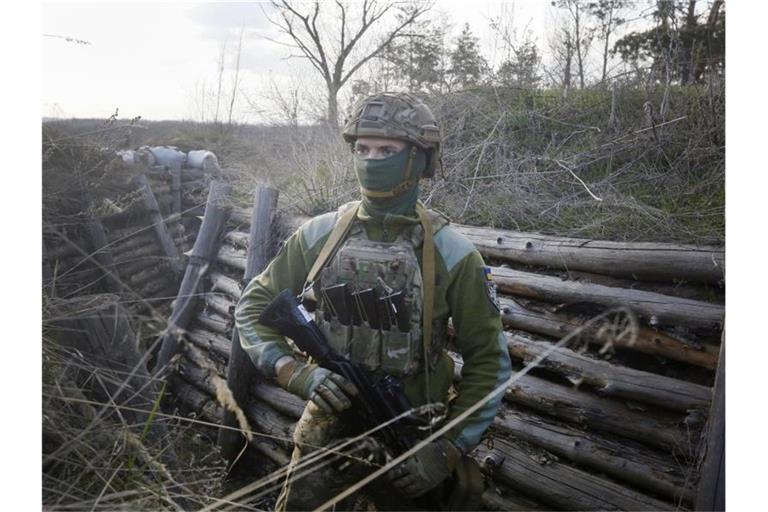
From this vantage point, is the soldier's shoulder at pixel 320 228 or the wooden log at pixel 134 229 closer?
the soldier's shoulder at pixel 320 228

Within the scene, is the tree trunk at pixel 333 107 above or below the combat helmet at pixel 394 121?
above

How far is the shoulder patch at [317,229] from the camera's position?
2.89m

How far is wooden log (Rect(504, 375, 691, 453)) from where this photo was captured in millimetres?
3146

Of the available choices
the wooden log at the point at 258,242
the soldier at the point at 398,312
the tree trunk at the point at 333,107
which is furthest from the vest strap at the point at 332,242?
the wooden log at the point at 258,242

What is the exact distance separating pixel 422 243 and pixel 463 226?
1661 millimetres

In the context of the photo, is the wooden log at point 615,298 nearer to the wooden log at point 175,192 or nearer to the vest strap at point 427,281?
the vest strap at point 427,281

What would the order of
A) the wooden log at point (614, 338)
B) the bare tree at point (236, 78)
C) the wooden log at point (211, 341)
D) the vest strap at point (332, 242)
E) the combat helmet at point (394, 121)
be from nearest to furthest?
the combat helmet at point (394, 121) → the vest strap at point (332, 242) → the wooden log at point (614, 338) → the bare tree at point (236, 78) → the wooden log at point (211, 341)

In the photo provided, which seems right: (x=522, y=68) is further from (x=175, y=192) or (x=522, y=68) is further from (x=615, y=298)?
(x=175, y=192)

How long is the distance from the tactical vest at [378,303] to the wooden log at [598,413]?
1.06 metres

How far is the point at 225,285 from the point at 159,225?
0.90 metres

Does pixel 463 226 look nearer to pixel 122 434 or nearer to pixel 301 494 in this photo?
pixel 301 494

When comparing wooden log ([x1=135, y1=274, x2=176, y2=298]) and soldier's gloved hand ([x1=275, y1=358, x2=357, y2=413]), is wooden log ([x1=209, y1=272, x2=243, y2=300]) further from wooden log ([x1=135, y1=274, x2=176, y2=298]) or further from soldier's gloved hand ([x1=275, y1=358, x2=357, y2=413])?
soldier's gloved hand ([x1=275, y1=358, x2=357, y2=413])

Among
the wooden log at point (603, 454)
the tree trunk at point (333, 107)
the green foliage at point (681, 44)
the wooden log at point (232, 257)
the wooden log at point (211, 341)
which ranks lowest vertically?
the wooden log at point (603, 454)

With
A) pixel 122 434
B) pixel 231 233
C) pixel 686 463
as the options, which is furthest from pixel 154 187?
pixel 686 463
